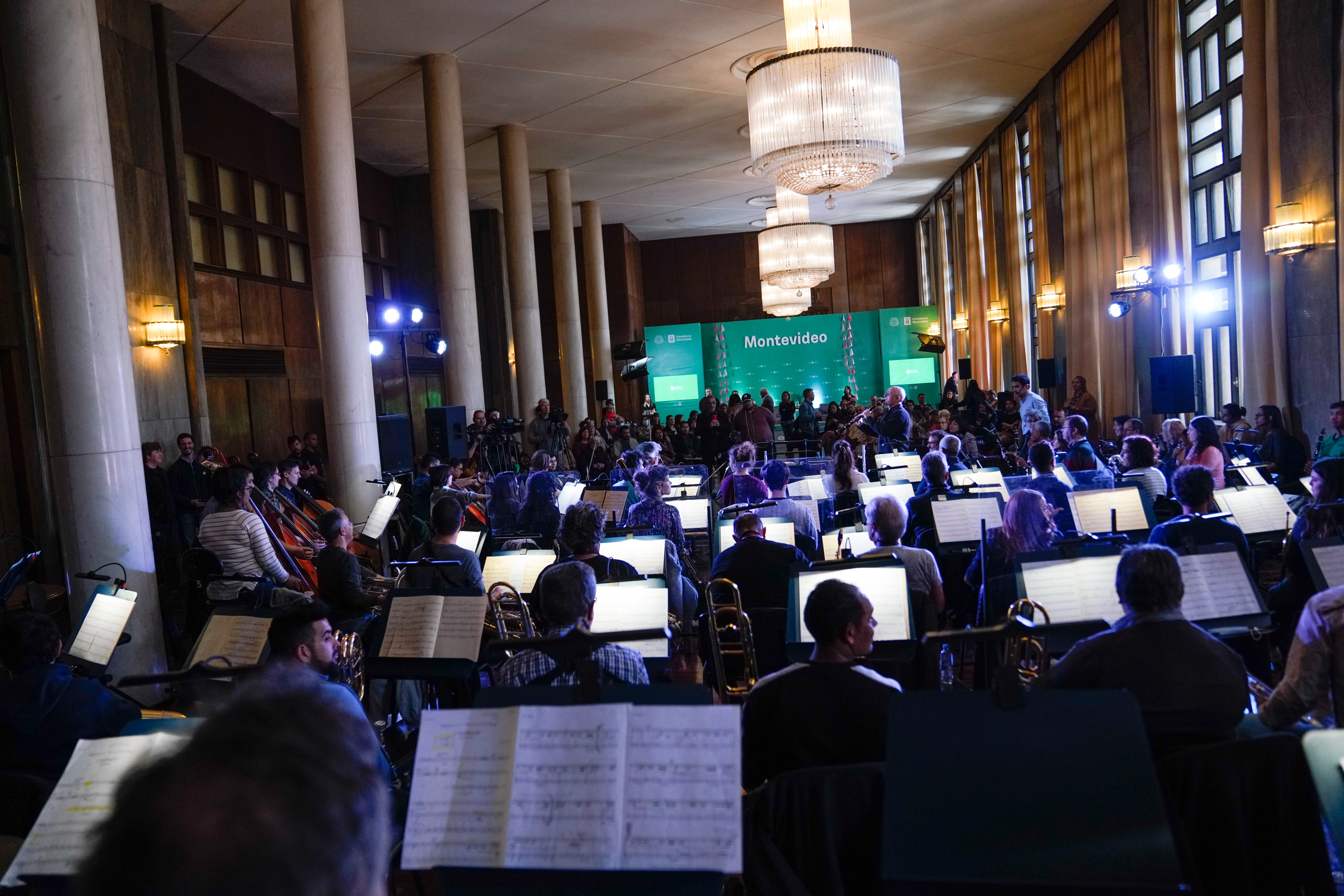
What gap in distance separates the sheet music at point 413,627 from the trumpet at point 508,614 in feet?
0.70

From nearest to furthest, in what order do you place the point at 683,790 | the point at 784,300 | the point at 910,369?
the point at 683,790, the point at 784,300, the point at 910,369

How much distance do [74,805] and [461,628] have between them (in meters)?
1.54

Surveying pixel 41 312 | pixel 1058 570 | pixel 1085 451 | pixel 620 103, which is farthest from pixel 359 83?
pixel 1058 570

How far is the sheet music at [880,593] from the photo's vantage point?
3.55 m

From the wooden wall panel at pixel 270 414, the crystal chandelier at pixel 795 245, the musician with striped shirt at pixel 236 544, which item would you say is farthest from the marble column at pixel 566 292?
the musician with striped shirt at pixel 236 544

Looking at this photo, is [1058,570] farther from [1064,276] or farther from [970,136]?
[970,136]

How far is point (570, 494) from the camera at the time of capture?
7836 mm

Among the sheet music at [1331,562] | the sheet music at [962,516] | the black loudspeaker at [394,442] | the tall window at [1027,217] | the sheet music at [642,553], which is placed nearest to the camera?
the sheet music at [1331,562]

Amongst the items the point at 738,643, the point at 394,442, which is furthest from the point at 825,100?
the point at 394,442

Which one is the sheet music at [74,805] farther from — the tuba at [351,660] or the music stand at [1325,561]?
the music stand at [1325,561]

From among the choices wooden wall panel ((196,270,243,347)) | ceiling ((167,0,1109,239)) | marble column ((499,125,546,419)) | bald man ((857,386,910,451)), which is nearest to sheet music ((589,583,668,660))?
bald man ((857,386,910,451))

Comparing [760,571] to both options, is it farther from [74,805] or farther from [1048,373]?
[1048,373]

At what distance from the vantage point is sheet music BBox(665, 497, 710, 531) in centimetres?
687

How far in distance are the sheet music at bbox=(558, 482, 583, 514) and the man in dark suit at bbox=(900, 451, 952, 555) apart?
9.05 ft
